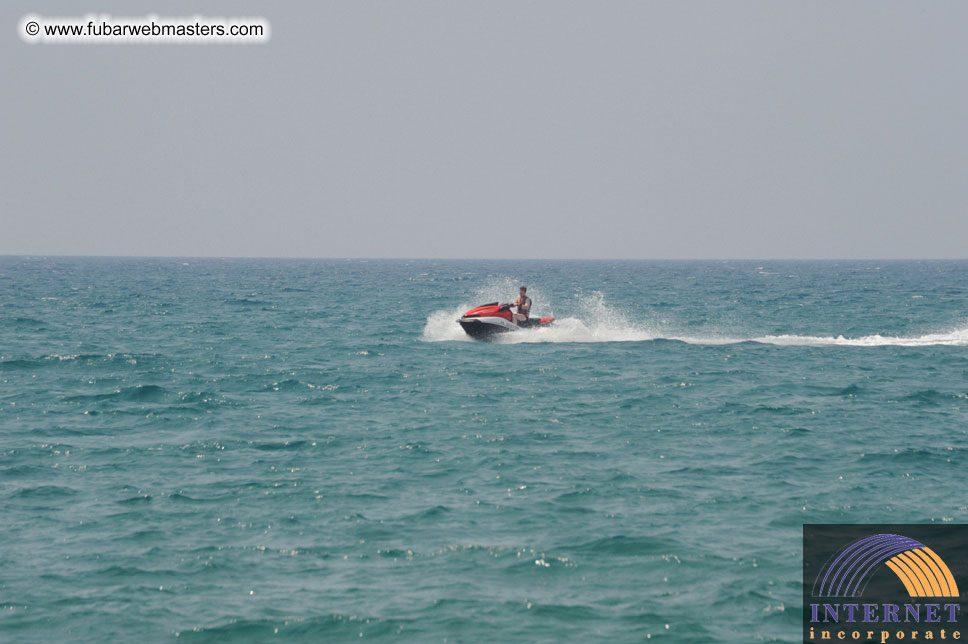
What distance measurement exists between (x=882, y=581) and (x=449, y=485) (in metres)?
6.68

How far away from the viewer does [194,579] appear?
11.0 m

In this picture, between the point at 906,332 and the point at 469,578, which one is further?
the point at 906,332

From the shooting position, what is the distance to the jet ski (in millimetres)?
33219

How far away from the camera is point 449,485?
1487 cm

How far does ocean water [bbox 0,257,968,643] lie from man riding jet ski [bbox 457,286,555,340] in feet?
5.29

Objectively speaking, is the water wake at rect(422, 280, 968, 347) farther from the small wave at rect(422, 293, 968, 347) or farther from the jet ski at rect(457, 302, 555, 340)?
the jet ski at rect(457, 302, 555, 340)

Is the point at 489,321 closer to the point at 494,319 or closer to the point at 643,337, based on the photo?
the point at 494,319

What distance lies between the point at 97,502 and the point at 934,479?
13.7m

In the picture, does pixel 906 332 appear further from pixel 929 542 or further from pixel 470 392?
pixel 929 542

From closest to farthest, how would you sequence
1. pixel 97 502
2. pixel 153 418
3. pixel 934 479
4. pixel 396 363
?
pixel 97 502 → pixel 934 479 → pixel 153 418 → pixel 396 363

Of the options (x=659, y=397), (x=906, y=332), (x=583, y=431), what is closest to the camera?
(x=583, y=431)

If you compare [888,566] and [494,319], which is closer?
[888,566]

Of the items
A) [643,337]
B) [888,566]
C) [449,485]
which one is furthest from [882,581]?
[643,337]

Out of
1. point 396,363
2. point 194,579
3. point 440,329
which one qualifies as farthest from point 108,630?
point 440,329
